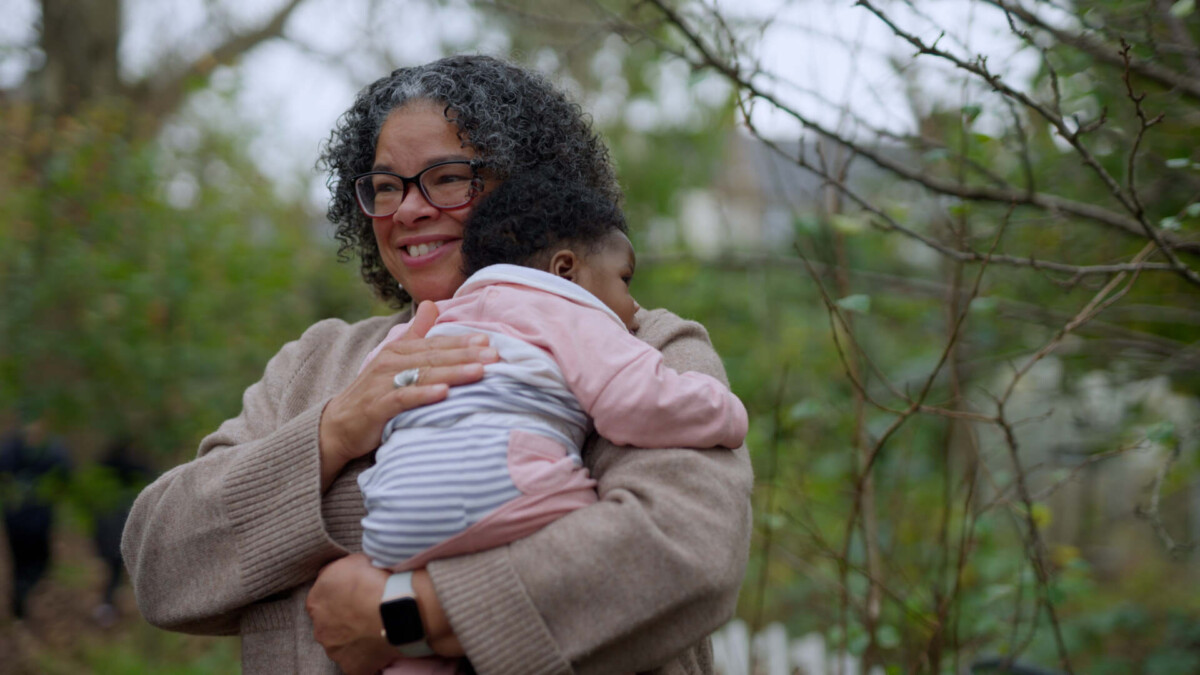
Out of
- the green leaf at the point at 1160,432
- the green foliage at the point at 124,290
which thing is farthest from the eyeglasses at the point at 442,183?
the green foliage at the point at 124,290

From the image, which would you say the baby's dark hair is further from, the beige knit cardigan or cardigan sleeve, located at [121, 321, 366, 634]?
cardigan sleeve, located at [121, 321, 366, 634]

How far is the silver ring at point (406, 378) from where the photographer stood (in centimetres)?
144

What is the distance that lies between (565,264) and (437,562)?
56cm

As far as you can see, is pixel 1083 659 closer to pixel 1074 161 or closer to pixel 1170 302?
pixel 1170 302

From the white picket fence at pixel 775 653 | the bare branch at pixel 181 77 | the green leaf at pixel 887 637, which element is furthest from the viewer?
the bare branch at pixel 181 77

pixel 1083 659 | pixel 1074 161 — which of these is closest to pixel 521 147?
pixel 1074 161

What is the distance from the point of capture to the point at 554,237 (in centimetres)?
158

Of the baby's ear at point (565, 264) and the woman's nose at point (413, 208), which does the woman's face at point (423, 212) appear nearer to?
the woman's nose at point (413, 208)

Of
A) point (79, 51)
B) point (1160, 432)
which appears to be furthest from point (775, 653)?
point (79, 51)

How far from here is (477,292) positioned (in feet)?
5.11

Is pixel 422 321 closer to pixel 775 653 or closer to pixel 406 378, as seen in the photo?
pixel 406 378

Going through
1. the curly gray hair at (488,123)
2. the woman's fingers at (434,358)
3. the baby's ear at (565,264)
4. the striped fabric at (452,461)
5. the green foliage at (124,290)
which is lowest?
the green foliage at (124,290)

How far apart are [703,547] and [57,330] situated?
4372mm

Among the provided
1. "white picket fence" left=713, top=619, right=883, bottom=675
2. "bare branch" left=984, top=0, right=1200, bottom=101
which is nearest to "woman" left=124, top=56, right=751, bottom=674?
"bare branch" left=984, top=0, right=1200, bottom=101
